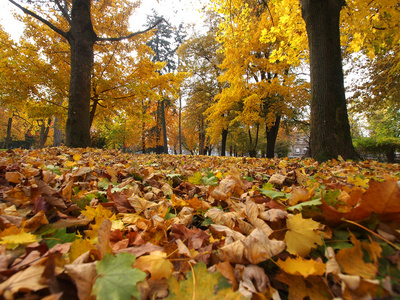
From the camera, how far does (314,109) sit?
4.50 m

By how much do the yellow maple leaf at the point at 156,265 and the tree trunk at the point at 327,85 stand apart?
14.9 ft

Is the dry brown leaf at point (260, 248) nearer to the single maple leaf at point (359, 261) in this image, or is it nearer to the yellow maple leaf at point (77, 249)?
the single maple leaf at point (359, 261)

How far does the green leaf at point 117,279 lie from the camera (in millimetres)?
460

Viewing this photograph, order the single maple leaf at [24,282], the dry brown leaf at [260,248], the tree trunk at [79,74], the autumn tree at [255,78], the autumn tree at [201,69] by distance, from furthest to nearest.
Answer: the autumn tree at [201,69]
the autumn tree at [255,78]
the tree trunk at [79,74]
the dry brown leaf at [260,248]
the single maple leaf at [24,282]

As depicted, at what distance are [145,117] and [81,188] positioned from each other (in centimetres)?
805

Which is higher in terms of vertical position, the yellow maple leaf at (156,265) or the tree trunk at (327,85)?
the tree trunk at (327,85)

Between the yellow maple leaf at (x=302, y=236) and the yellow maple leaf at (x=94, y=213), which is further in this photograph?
the yellow maple leaf at (x=94, y=213)

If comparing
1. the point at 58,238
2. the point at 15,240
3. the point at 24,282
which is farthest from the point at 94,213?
the point at 24,282

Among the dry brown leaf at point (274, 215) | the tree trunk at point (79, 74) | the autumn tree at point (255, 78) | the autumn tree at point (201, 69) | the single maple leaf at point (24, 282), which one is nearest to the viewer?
the single maple leaf at point (24, 282)

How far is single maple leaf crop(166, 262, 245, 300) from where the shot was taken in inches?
20.3

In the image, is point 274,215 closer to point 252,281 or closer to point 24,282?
point 252,281

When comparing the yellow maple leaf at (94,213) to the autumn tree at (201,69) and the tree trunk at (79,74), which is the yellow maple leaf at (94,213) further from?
the autumn tree at (201,69)

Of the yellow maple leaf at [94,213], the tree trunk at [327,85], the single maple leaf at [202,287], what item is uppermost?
the tree trunk at [327,85]

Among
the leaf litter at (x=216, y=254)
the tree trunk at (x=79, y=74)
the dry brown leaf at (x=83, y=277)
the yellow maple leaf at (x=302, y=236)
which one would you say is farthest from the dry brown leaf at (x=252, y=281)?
the tree trunk at (x=79, y=74)
